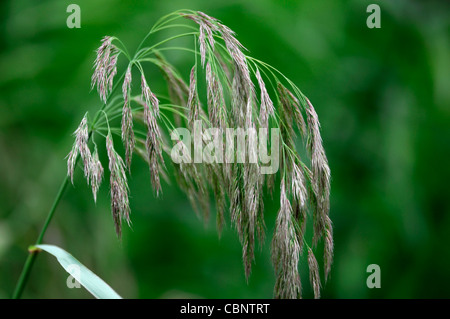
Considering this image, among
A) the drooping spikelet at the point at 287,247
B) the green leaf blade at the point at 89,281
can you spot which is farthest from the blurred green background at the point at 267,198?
the drooping spikelet at the point at 287,247

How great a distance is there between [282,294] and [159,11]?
120cm

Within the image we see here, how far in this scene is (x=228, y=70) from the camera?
3.14 ft

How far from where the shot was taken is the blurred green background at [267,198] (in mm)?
1506

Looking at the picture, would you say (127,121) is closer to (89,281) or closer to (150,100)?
(150,100)

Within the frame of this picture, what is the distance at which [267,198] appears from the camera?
5.12 feet

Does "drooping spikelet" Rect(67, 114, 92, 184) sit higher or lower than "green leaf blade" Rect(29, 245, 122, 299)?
higher

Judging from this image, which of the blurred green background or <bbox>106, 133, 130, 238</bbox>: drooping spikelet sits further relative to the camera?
the blurred green background

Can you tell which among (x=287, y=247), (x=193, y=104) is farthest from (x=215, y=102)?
(x=287, y=247)

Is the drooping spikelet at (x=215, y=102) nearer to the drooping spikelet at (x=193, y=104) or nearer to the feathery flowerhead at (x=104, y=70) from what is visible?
the drooping spikelet at (x=193, y=104)

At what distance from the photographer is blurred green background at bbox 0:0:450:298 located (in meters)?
1.51

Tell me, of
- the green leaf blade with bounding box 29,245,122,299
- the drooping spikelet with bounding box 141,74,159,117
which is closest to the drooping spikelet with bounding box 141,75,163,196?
the drooping spikelet with bounding box 141,74,159,117

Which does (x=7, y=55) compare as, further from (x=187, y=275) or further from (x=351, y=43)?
(x=351, y=43)

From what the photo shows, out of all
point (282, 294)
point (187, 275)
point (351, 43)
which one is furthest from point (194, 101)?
point (351, 43)

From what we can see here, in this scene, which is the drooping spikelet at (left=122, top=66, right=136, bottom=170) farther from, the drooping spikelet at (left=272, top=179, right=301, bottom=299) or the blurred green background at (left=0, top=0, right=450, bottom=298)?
the blurred green background at (left=0, top=0, right=450, bottom=298)
